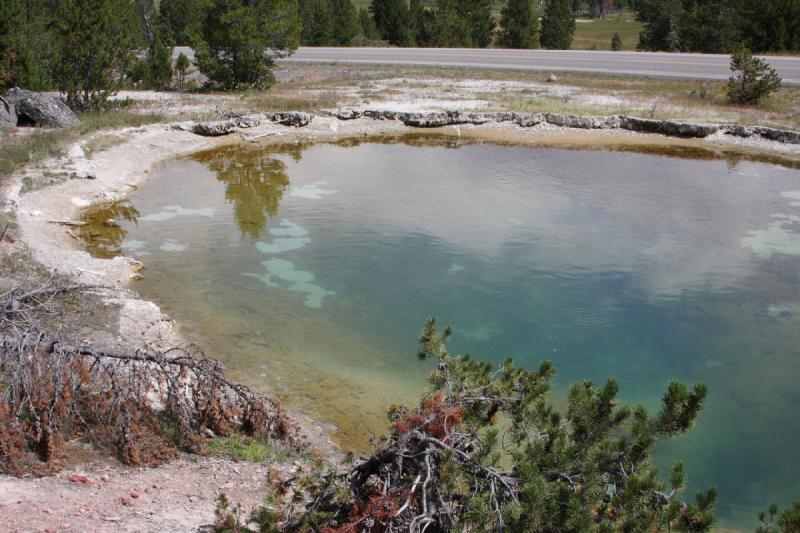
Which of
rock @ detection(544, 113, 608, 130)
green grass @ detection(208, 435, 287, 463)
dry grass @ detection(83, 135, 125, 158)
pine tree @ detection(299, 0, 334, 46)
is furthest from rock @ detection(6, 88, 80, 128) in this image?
pine tree @ detection(299, 0, 334, 46)

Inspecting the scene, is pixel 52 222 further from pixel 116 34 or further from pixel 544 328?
pixel 116 34

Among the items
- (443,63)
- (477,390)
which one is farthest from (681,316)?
(443,63)

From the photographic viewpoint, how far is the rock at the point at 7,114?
67.6 feet

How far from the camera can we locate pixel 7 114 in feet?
68.3

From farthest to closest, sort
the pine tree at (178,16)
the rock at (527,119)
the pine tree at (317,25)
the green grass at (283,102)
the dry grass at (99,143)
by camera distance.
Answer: the pine tree at (317,25) < the pine tree at (178,16) < the green grass at (283,102) < the rock at (527,119) < the dry grass at (99,143)

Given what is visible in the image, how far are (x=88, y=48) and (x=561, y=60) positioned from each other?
25.6 m

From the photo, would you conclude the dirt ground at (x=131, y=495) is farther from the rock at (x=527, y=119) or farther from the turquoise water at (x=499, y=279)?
the rock at (x=527, y=119)

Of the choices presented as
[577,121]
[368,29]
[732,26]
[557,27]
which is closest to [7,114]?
[577,121]

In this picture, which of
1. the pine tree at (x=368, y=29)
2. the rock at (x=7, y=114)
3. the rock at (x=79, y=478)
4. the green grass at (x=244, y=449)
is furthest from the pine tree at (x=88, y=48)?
the pine tree at (x=368, y=29)

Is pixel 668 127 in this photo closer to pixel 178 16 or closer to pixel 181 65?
pixel 181 65

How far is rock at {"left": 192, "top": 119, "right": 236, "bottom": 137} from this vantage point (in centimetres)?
2319

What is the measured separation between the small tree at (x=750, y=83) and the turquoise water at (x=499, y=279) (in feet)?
25.2

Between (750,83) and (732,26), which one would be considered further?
(732,26)

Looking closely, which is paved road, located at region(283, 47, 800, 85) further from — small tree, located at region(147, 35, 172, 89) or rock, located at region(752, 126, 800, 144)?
small tree, located at region(147, 35, 172, 89)
